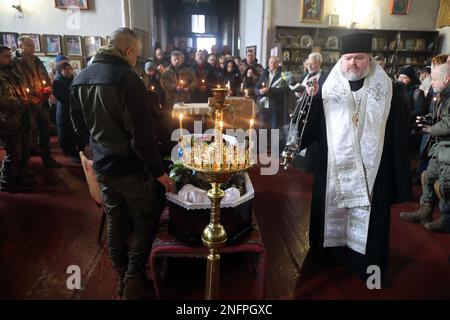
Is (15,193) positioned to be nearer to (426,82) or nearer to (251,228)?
(251,228)

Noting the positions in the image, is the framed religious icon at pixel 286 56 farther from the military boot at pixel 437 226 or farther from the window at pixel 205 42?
the window at pixel 205 42

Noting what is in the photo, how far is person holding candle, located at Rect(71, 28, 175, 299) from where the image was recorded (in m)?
1.75

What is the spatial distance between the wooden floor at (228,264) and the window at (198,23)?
15.3 m

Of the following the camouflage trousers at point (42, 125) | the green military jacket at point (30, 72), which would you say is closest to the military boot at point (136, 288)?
the green military jacket at point (30, 72)

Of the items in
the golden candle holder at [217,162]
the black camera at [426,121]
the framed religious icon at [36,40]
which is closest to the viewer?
the golden candle holder at [217,162]

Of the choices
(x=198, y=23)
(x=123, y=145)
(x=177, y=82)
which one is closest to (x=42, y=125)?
(x=177, y=82)

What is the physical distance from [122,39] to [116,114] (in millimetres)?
439

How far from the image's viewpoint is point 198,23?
17359 millimetres

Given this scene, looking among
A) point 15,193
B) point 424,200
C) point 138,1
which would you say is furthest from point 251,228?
point 138,1

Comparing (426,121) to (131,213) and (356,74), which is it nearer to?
(356,74)

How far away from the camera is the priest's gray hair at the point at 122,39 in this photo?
1.84 m

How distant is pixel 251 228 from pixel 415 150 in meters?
3.75

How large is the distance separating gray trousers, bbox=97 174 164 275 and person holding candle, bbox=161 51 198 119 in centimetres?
372

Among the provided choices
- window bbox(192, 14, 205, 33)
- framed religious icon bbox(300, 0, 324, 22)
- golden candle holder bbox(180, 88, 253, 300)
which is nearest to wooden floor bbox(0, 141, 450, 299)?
golden candle holder bbox(180, 88, 253, 300)
